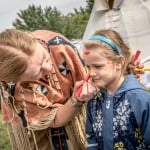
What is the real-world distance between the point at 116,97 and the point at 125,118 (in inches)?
4.0

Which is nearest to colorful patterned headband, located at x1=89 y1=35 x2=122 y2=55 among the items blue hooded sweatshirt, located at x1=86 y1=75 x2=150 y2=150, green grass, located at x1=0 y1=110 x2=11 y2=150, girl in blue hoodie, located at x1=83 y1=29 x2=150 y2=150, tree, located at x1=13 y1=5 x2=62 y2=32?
girl in blue hoodie, located at x1=83 y1=29 x2=150 y2=150

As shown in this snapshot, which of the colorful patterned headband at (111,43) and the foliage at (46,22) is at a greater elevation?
the foliage at (46,22)

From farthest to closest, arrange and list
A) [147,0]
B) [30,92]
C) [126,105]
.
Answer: [147,0]
[30,92]
[126,105]

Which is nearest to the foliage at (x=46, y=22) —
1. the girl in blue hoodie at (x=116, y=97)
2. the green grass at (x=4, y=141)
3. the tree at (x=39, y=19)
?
the tree at (x=39, y=19)

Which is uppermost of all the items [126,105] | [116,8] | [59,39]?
[116,8]

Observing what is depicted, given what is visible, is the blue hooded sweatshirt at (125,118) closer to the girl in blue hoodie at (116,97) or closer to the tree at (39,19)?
the girl in blue hoodie at (116,97)

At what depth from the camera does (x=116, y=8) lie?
6227 millimetres

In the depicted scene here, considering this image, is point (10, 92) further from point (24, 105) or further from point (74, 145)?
point (74, 145)

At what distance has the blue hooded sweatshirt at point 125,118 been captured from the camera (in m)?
2.09

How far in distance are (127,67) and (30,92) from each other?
519 mm

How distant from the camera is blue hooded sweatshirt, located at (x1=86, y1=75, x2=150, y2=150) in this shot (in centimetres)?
209

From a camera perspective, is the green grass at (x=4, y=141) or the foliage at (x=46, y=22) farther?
the foliage at (x=46, y=22)

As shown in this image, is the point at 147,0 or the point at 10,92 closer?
the point at 10,92

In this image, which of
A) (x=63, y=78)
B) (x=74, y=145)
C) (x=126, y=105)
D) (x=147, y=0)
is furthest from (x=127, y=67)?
(x=147, y=0)
